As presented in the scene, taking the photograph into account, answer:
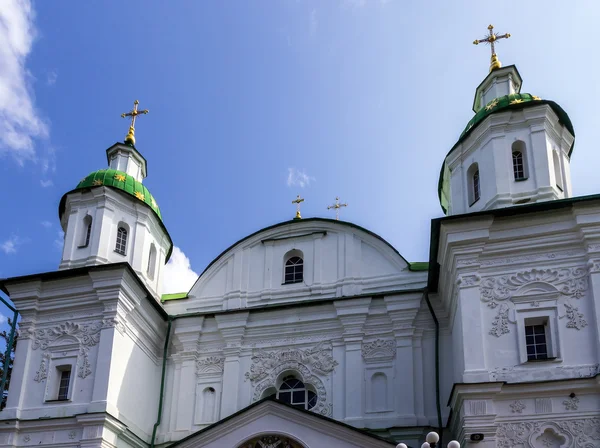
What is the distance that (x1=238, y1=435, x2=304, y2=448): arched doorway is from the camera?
15227 mm

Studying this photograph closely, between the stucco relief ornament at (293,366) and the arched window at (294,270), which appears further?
the arched window at (294,270)

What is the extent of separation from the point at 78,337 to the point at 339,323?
5820 millimetres

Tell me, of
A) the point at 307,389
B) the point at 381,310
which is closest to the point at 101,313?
the point at 307,389

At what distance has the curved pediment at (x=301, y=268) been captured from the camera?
755 inches

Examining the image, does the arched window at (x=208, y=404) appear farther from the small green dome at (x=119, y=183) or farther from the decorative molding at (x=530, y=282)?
the decorative molding at (x=530, y=282)

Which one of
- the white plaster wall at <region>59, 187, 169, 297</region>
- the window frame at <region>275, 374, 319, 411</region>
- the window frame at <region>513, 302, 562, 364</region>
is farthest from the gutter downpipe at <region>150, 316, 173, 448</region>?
the window frame at <region>513, 302, 562, 364</region>

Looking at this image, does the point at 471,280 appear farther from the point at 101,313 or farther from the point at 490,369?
the point at 101,313

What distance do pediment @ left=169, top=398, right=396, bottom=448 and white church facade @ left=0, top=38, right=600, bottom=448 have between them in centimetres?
3

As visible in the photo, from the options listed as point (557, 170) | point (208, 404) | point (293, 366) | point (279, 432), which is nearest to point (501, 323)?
point (557, 170)

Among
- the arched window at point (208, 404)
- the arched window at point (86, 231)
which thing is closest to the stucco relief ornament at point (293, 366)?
the arched window at point (208, 404)

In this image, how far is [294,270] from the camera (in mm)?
20016

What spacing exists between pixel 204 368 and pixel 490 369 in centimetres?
730

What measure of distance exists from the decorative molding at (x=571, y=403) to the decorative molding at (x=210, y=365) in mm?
8108

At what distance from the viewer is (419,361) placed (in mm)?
17578
